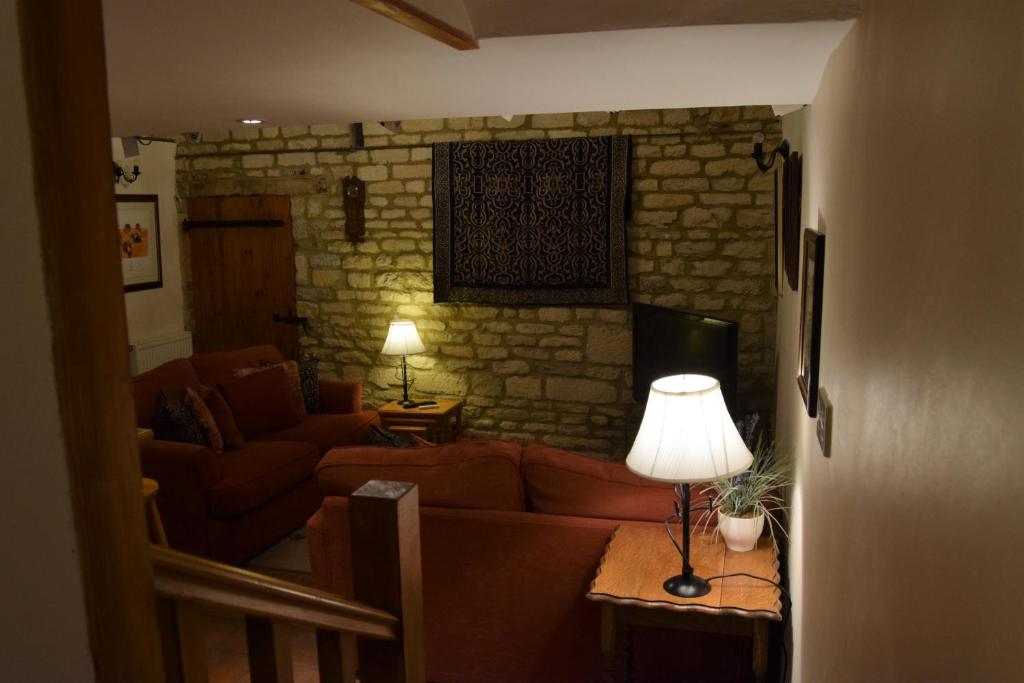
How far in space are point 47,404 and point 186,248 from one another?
21.3 ft

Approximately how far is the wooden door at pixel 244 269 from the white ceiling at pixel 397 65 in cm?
353

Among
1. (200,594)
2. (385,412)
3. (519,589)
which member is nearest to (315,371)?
(385,412)

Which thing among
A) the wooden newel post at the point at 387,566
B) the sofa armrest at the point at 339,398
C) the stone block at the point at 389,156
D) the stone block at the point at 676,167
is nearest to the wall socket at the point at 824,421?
the wooden newel post at the point at 387,566

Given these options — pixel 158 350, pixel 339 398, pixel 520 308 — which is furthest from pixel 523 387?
pixel 158 350

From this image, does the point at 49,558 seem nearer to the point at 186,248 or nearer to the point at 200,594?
the point at 200,594

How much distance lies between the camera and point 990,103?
0.77 meters

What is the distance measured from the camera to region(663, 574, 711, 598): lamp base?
2.46 metres

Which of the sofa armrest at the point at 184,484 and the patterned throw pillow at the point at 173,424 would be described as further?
the patterned throw pillow at the point at 173,424

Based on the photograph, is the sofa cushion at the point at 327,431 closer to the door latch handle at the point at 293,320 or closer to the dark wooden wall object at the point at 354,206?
the door latch handle at the point at 293,320

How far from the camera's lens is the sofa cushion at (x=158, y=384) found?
4.48 metres

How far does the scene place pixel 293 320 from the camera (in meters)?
6.36

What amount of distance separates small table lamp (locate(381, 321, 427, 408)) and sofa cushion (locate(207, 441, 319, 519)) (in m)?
1.07

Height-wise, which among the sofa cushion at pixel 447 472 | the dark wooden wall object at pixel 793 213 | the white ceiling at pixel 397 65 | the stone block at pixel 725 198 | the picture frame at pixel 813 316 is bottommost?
the sofa cushion at pixel 447 472

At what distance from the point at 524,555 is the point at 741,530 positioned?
0.71 m
